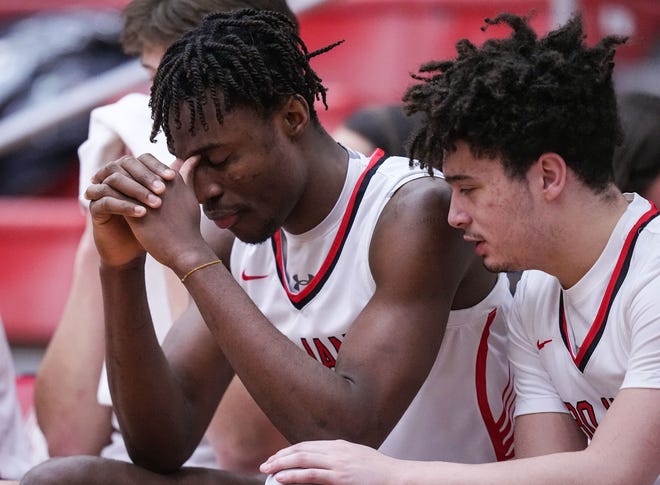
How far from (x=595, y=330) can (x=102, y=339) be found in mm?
1558

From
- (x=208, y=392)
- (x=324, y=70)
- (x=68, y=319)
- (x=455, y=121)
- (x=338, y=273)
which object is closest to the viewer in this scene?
(x=455, y=121)

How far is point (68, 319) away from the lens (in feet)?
10.2

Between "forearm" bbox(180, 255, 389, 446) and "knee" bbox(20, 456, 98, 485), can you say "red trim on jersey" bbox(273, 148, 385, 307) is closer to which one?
"forearm" bbox(180, 255, 389, 446)

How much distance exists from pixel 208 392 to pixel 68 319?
0.78 metres

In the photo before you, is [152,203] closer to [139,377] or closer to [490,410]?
[139,377]

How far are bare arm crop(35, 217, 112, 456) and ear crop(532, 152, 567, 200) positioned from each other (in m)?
1.48

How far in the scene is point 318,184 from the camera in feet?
7.59

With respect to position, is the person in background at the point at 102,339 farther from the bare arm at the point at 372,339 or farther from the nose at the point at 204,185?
the bare arm at the point at 372,339

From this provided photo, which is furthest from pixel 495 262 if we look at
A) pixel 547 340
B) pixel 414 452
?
pixel 414 452

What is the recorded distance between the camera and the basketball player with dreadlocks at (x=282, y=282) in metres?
2.03

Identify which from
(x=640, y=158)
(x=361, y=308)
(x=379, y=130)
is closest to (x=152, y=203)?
(x=361, y=308)

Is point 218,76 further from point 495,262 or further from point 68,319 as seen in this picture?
point 68,319

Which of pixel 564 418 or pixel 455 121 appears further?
pixel 564 418

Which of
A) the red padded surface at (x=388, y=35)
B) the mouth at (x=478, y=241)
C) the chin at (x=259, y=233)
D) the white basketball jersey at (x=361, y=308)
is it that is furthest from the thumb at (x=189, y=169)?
the red padded surface at (x=388, y=35)
